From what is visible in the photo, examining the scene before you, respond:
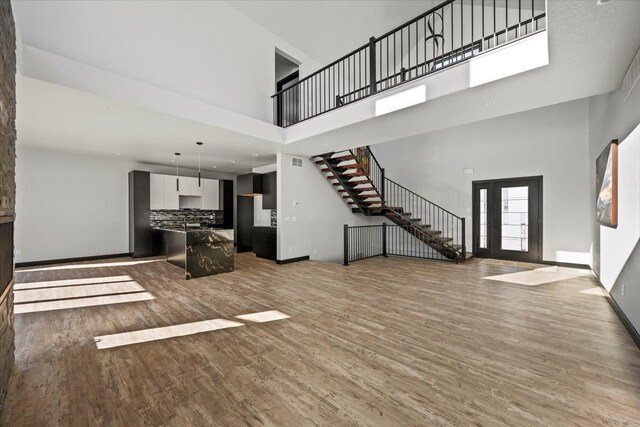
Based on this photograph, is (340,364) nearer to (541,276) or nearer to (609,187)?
(609,187)

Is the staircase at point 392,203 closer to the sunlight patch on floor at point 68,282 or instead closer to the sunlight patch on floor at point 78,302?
the sunlight patch on floor at point 78,302

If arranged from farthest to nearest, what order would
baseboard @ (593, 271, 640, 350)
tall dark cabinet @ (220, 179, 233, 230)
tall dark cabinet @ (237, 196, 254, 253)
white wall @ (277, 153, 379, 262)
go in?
tall dark cabinet @ (220, 179, 233, 230) → tall dark cabinet @ (237, 196, 254, 253) → white wall @ (277, 153, 379, 262) → baseboard @ (593, 271, 640, 350)

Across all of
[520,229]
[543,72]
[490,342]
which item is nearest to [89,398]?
[490,342]

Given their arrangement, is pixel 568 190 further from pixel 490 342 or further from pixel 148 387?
pixel 148 387

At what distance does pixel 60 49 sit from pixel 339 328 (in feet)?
17.3

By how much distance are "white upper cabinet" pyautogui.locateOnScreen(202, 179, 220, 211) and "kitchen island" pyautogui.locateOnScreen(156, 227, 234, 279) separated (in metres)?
3.08

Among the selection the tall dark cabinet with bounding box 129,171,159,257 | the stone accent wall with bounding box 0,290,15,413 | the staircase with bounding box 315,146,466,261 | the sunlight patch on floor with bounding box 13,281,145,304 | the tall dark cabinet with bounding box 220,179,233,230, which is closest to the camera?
the stone accent wall with bounding box 0,290,15,413

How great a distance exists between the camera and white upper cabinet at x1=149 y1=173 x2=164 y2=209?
7.98 metres

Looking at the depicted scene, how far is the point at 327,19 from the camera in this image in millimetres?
6988

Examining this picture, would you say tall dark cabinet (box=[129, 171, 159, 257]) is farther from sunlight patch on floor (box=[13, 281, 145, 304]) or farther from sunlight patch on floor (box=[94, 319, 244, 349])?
sunlight patch on floor (box=[94, 319, 244, 349])

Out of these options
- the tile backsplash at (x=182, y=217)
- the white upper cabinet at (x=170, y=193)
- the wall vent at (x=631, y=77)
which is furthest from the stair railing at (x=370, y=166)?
Answer: the white upper cabinet at (x=170, y=193)

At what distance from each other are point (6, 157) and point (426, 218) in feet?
28.5

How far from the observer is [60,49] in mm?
3709

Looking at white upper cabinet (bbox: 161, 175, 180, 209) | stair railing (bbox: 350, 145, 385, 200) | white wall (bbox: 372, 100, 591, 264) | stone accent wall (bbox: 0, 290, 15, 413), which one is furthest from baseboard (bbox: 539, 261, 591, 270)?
white upper cabinet (bbox: 161, 175, 180, 209)
